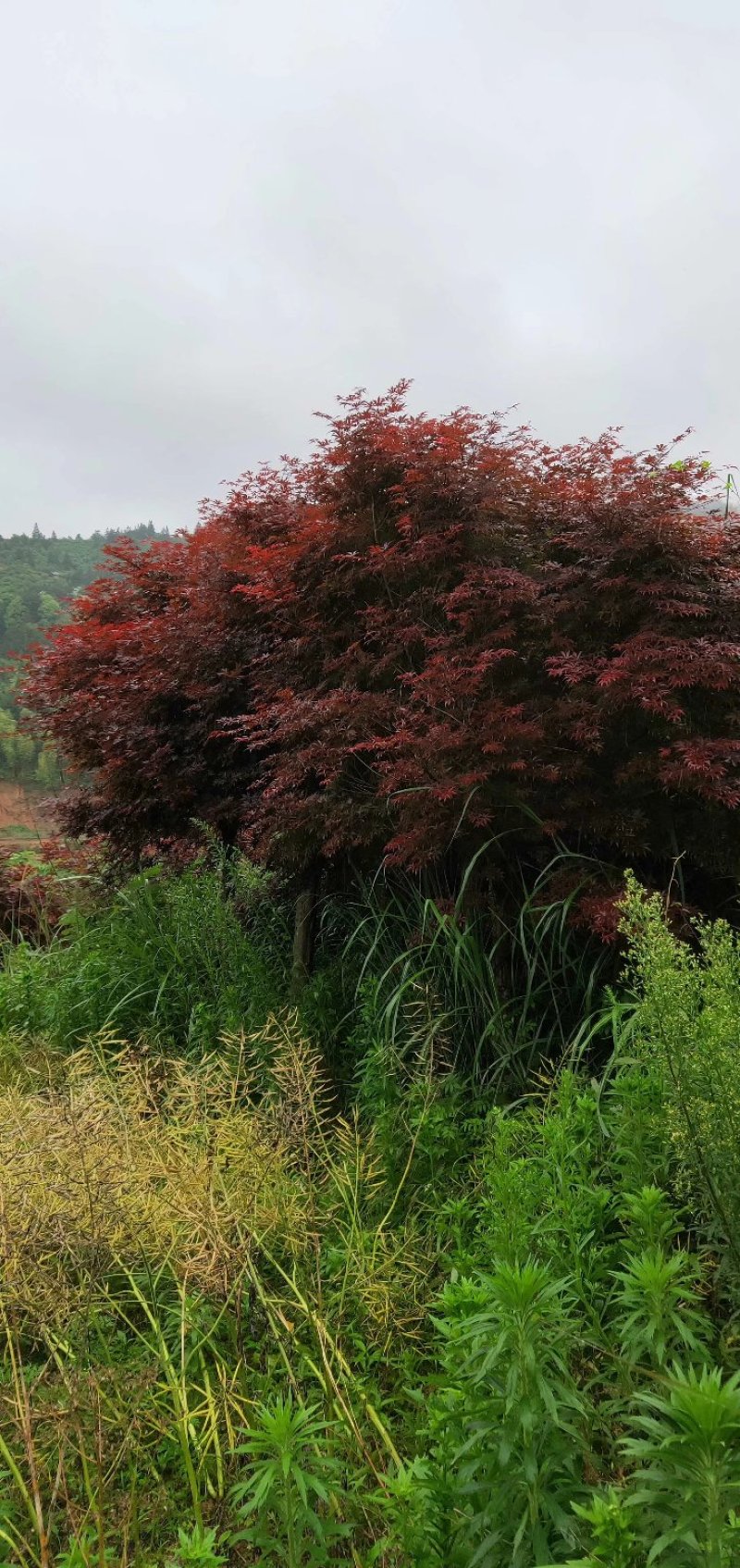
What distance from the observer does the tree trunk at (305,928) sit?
4.80 metres

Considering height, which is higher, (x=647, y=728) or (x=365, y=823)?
(x=647, y=728)

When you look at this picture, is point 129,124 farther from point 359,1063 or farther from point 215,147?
point 359,1063

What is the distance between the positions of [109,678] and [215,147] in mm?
10017

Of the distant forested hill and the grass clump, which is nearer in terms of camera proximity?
the grass clump

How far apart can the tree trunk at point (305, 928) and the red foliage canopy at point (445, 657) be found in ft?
1.50

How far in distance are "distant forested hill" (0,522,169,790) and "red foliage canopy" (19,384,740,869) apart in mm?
6255

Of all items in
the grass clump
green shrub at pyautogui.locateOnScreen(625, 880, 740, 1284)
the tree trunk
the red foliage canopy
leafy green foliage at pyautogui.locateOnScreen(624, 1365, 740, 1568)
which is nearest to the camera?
leafy green foliage at pyautogui.locateOnScreen(624, 1365, 740, 1568)

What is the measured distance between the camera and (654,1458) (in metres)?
1.14

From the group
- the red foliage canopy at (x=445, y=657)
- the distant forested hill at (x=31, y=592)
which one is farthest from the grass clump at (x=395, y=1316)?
the distant forested hill at (x=31, y=592)

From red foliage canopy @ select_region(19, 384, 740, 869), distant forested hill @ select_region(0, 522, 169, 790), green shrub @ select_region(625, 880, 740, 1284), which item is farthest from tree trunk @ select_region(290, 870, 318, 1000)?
distant forested hill @ select_region(0, 522, 169, 790)

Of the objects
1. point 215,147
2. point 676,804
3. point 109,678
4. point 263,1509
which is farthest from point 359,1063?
point 215,147

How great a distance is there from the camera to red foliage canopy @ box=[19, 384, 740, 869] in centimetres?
339

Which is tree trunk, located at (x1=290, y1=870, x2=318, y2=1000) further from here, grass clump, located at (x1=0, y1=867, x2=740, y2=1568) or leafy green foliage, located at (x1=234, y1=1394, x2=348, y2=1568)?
leafy green foliage, located at (x1=234, y1=1394, x2=348, y2=1568)

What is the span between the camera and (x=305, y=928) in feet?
16.1
